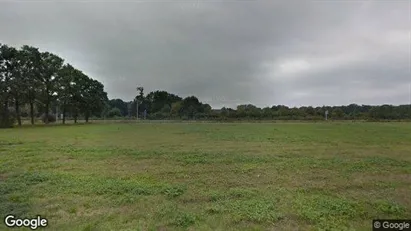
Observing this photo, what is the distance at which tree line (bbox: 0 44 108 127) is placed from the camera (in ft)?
109

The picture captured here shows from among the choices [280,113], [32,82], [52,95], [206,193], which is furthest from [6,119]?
[280,113]

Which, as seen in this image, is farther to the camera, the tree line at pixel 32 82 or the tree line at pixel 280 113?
the tree line at pixel 280 113

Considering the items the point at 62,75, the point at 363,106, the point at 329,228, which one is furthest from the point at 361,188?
the point at 363,106

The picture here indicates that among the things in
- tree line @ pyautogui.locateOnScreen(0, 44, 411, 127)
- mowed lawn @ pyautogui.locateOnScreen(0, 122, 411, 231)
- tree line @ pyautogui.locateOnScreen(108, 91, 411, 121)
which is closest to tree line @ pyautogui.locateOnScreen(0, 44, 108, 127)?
tree line @ pyautogui.locateOnScreen(0, 44, 411, 127)

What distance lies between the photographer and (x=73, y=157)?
10.5 m

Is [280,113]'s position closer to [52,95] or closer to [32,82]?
[52,95]

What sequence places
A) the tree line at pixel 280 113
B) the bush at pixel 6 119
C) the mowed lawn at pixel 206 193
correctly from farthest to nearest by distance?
1. the tree line at pixel 280 113
2. the bush at pixel 6 119
3. the mowed lawn at pixel 206 193

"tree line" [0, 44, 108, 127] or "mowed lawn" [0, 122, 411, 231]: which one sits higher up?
"tree line" [0, 44, 108, 127]

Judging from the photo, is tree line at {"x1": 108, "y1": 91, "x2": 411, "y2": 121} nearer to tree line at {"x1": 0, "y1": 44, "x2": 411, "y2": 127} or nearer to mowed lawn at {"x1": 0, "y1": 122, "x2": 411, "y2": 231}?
tree line at {"x1": 0, "y1": 44, "x2": 411, "y2": 127}

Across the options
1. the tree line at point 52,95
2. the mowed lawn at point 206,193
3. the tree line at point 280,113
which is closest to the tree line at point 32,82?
the tree line at point 52,95

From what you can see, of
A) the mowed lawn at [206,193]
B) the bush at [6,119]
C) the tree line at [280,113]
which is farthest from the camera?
the tree line at [280,113]

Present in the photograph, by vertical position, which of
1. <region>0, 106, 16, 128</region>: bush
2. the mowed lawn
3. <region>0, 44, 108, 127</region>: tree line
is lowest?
the mowed lawn

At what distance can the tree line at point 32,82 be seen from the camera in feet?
109

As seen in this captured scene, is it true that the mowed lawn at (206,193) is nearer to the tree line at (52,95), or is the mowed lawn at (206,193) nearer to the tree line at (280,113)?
the tree line at (52,95)
